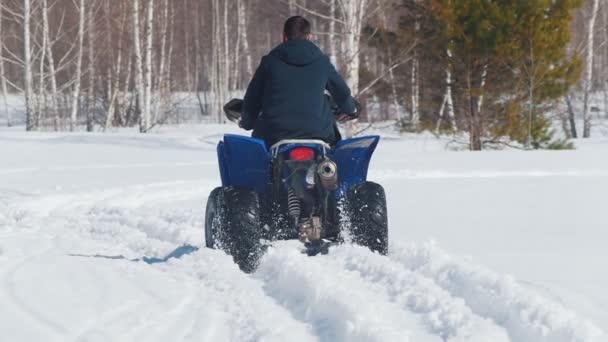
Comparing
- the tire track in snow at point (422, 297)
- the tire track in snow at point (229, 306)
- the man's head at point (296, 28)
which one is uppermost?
the man's head at point (296, 28)

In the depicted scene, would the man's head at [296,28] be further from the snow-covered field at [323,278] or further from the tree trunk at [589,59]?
the tree trunk at [589,59]

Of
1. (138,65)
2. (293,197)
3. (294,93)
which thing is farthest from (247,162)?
(138,65)

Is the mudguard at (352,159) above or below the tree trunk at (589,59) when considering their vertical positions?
below

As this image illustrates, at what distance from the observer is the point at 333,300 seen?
4.84m

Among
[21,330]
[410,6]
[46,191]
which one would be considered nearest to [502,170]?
[46,191]

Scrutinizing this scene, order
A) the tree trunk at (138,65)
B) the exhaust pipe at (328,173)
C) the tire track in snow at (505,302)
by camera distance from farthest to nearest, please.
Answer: the tree trunk at (138,65)
the exhaust pipe at (328,173)
the tire track in snow at (505,302)

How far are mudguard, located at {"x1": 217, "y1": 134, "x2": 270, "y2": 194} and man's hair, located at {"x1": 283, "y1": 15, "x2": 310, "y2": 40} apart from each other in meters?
0.77

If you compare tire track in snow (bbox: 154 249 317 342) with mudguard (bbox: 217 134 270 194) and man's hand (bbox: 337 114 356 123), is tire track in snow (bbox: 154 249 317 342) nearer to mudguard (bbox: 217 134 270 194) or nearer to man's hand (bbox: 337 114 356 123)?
mudguard (bbox: 217 134 270 194)

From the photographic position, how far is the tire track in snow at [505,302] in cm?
398

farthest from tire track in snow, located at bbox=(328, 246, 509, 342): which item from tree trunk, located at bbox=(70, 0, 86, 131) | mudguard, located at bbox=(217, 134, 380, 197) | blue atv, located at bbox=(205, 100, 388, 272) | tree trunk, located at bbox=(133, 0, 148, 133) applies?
tree trunk, located at bbox=(70, 0, 86, 131)

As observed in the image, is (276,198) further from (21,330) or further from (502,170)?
(502,170)

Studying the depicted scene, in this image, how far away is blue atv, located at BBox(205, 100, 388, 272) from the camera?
619 centimetres

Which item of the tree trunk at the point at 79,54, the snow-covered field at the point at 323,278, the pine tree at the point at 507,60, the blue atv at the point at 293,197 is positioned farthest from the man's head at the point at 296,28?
the tree trunk at the point at 79,54

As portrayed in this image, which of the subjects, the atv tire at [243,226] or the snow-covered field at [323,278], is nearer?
the snow-covered field at [323,278]
